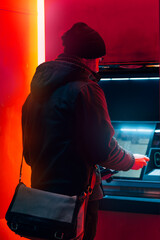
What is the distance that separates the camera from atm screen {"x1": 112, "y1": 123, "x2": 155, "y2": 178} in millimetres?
2441

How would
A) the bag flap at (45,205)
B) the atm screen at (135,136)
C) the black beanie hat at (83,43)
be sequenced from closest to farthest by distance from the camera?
the bag flap at (45,205) → the black beanie hat at (83,43) → the atm screen at (135,136)

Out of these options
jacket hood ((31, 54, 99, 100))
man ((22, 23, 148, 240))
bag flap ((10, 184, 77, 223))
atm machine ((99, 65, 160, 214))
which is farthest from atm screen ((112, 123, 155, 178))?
bag flap ((10, 184, 77, 223))

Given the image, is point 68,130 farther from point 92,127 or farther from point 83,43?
point 83,43

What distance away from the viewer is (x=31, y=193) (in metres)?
1.56

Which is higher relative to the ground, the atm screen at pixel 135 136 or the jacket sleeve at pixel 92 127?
the jacket sleeve at pixel 92 127

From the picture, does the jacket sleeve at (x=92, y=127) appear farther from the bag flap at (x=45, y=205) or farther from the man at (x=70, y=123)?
the bag flap at (x=45, y=205)

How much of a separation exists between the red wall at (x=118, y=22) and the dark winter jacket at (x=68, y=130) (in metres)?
0.80

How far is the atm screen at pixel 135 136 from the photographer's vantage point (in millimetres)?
2441

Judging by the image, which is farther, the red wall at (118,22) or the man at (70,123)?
the red wall at (118,22)

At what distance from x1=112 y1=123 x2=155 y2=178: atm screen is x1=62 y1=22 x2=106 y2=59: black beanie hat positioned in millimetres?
994

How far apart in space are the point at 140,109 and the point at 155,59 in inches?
19.6

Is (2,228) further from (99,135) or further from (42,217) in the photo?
(99,135)

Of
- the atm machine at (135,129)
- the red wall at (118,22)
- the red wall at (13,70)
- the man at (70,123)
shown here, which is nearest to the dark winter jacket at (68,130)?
the man at (70,123)

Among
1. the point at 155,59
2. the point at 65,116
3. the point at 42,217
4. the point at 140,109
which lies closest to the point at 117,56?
the point at 155,59
